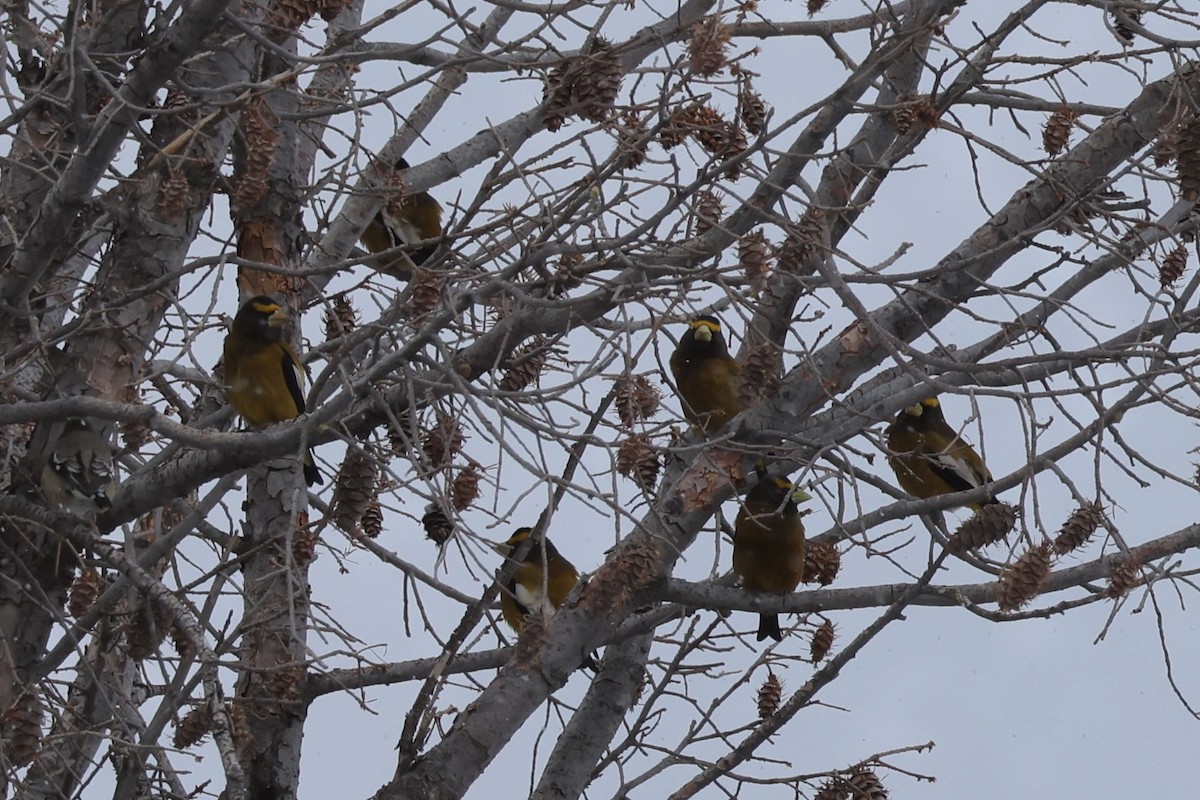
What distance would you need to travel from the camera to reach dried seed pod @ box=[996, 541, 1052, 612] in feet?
14.2

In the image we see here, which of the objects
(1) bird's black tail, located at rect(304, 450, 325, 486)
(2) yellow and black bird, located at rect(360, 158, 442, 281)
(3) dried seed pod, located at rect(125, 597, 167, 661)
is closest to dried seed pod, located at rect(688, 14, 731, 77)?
(3) dried seed pod, located at rect(125, 597, 167, 661)

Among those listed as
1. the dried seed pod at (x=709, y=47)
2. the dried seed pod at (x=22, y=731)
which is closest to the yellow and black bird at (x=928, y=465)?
the dried seed pod at (x=709, y=47)

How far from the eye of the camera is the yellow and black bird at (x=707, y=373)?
7.01m

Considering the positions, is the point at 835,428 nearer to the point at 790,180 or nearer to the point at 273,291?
the point at 790,180

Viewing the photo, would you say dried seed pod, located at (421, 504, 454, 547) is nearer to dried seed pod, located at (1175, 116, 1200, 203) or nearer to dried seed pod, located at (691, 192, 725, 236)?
dried seed pod, located at (691, 192, 725, 236)

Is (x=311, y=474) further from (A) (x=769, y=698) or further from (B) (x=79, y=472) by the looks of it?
(A) (x=769, y=698)

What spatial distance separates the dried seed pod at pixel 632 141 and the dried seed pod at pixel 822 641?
213 cm

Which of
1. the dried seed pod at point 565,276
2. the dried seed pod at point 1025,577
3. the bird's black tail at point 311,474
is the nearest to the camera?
the dried seed pod at point 565,276

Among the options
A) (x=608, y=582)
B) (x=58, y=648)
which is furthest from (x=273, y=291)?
(x=608, y=582)

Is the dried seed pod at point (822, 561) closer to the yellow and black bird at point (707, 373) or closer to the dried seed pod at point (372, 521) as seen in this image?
the yellow and black bird at point (707, 373)

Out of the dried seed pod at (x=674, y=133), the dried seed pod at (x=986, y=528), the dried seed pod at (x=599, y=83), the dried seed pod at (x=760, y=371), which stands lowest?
the dried seed pod at (x=986, y=528)

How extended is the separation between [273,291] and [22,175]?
42.0 inches

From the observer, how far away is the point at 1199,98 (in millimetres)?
4840

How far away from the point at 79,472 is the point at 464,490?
6.37 ft
